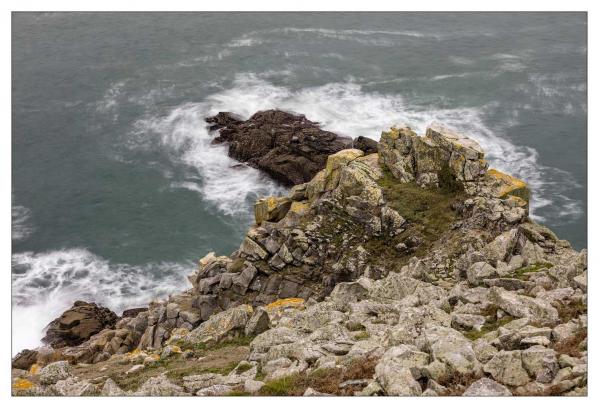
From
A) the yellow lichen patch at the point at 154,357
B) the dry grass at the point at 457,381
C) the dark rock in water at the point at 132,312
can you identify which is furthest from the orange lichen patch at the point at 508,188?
the dark rock in water at the point at 132,312

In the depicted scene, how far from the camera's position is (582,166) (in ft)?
250

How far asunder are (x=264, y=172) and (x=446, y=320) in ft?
165

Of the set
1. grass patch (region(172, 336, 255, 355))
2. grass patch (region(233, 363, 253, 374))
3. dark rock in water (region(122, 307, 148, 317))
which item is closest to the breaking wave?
dark rock in water (region(122, 307, 148, 317))

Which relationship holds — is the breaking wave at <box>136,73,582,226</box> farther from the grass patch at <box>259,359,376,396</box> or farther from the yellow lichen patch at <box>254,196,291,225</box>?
the grass patch at <box>259,359,376,396</box>

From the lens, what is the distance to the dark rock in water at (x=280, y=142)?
7475cm

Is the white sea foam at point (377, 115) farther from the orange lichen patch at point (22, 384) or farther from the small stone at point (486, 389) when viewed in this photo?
the orange lichen patch at point (22, 384)

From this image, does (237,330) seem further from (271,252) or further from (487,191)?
(487,191)

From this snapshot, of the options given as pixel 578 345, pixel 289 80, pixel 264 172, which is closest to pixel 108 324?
pixel 264 172

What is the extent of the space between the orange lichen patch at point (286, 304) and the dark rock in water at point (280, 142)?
2945cm

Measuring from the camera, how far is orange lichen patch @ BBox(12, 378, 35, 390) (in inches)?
1265

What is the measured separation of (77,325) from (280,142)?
35.2m

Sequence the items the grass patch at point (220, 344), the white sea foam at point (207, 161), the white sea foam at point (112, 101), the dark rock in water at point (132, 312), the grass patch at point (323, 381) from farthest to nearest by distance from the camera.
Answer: the white sea foam at point (112, 101)
the white sea foam at point (207, 161)
the dark rock in water at point (132, 312)
the grass patch at point (220, 344)
the grass patch at point (323, 381)

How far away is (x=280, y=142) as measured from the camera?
261 feet

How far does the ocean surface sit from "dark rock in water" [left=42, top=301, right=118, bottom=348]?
2.34 m
